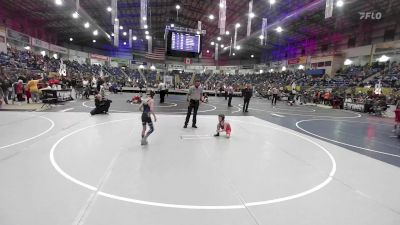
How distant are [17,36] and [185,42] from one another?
89.0ft

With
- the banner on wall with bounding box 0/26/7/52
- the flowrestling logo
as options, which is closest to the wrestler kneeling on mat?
the flowrestling logo

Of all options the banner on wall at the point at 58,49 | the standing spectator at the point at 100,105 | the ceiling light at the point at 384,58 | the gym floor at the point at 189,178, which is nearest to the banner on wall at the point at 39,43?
the banner on wall at the point at 58,49

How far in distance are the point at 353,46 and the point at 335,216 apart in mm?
37726

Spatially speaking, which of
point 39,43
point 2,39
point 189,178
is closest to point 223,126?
point 189,178

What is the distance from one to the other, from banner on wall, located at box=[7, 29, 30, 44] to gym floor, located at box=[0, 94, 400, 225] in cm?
2832

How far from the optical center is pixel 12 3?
27.8 m

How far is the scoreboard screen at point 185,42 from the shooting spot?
1686 cm

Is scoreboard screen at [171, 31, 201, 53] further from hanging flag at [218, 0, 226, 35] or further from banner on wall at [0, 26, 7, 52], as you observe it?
banner on wall at [0, 26, 7, 52]

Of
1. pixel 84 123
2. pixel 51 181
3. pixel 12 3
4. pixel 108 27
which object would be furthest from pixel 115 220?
pixel 108 27

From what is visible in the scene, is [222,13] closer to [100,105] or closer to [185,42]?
[185,42]

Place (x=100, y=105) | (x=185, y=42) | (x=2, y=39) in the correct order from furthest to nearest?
(x=2, y=39) → (x=185, y=42) → (x=100, y=105)

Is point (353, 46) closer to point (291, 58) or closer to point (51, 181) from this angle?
point (291, 58)

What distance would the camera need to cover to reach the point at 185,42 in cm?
1712

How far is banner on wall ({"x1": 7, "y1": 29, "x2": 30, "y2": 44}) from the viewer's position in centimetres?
2995
